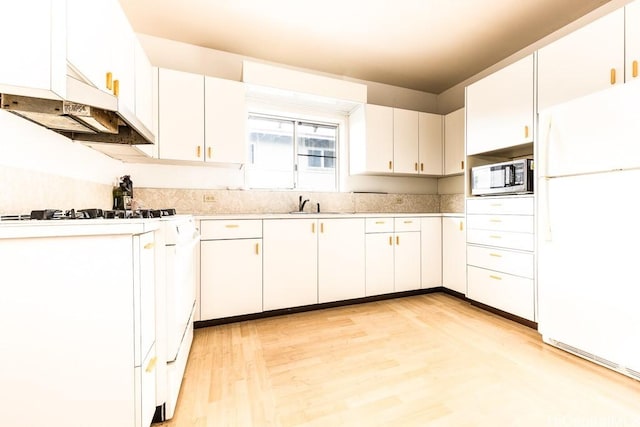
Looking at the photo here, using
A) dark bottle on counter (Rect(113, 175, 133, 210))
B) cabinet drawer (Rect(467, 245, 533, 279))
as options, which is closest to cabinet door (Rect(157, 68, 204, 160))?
dark bottle on counter (Rect(113, 175, 133, 210))

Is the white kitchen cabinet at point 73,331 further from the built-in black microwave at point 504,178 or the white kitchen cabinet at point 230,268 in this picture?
the built-in black microwave at point 504,178

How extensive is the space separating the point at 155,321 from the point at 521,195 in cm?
272

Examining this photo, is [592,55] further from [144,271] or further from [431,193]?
[144,271]

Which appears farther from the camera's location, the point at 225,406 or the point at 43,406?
the point at 225,406

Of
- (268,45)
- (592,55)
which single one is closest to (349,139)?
(268,45)

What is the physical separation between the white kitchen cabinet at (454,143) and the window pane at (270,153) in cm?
194

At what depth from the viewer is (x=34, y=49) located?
3.40 feet

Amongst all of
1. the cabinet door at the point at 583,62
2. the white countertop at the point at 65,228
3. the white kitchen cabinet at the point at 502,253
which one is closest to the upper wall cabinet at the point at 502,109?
the cabinet door at the point at 583,62

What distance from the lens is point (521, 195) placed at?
7.62 ft

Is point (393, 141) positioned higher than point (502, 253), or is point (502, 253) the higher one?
point (393, 141)

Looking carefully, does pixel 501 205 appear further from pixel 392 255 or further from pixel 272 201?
pixel 272 201

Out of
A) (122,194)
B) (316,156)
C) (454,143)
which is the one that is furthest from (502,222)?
(122,194)

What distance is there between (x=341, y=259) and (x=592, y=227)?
1.84 m

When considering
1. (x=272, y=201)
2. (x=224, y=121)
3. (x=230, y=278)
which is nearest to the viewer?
(x=230, y=278)
